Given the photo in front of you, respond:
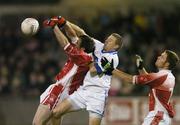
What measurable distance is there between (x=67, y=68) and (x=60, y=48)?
9.29m

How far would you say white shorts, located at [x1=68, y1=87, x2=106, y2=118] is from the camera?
15055 millimetres

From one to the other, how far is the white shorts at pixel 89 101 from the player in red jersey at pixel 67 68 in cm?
16

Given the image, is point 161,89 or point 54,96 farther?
point 54,96

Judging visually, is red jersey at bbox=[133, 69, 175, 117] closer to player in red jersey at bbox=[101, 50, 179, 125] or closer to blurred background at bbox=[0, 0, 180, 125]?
player in red jersey at bbox=[101, 50, 179, 125]

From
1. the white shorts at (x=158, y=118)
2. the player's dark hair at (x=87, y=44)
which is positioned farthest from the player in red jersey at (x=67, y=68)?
the white shorts at (x=158, y=118)

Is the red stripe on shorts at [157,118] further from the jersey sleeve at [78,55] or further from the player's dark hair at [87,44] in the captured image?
the player's dark hair at [87,44]

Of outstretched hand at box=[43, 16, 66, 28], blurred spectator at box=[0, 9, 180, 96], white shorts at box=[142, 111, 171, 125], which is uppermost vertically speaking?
outstretched hand at box=[43, 16, 66, 28]

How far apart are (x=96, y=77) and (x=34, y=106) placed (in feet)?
25.5

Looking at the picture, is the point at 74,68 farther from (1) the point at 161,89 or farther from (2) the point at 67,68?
(1) the point at 161,89

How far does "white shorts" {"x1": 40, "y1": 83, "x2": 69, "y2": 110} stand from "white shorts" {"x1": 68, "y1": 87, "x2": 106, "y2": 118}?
151mm

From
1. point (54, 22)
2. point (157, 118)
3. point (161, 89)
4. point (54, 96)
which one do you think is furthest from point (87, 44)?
point (157, 118)

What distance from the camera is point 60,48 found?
24609mm

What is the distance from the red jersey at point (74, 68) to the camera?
15.0m

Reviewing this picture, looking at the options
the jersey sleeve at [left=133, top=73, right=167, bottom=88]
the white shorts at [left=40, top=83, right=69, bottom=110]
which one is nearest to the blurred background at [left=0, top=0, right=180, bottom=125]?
the white shorts at [left=40, top=83, right=69, bottom=110]
